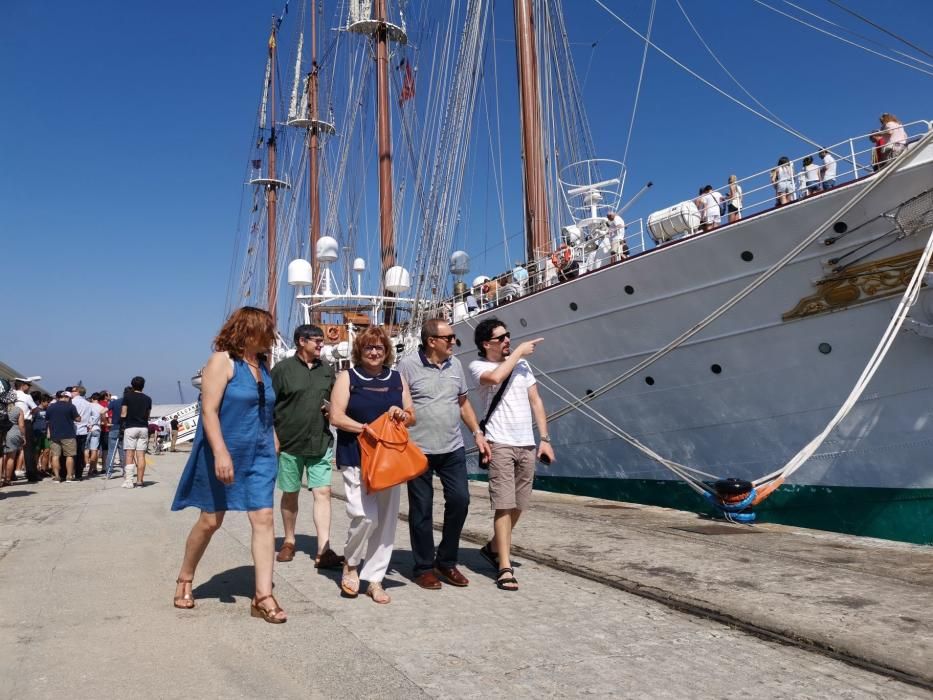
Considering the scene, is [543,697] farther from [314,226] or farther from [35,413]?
[314,226]

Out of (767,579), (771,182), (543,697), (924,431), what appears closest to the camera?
(543,697)

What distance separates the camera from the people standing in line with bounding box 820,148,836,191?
873 centimetres

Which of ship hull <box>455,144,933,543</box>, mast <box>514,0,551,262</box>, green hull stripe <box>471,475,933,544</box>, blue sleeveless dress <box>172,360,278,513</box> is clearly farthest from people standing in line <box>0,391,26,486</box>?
mast <box>514,0,551,262</box>

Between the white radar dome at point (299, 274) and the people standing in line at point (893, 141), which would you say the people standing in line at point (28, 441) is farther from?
the people standing in line at point (893, 141)

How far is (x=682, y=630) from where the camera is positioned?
3.32 metres

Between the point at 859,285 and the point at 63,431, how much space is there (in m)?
12.9

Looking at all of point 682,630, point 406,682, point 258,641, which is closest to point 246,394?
point 258,641

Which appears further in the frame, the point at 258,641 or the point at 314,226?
the point at 314,226

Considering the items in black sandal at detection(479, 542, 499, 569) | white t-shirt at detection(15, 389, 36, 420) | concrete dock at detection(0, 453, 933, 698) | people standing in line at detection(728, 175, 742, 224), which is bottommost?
concrete dock at detection(0, 453, 933, 698)

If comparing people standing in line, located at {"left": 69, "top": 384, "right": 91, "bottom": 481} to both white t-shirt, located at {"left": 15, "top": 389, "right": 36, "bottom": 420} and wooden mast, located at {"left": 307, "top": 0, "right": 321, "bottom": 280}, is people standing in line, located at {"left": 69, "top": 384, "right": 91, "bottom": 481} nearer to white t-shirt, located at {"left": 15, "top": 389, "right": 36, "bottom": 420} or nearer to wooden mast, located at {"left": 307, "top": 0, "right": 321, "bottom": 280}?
white t-shirt, located at {"left": 15, "top": 389, "right": 36, "bottom": 420}

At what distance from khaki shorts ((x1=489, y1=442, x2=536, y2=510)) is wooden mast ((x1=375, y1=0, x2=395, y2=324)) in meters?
21.7

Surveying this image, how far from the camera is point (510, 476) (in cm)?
439

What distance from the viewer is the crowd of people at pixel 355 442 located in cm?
370

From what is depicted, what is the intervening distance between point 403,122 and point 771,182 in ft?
78.9
